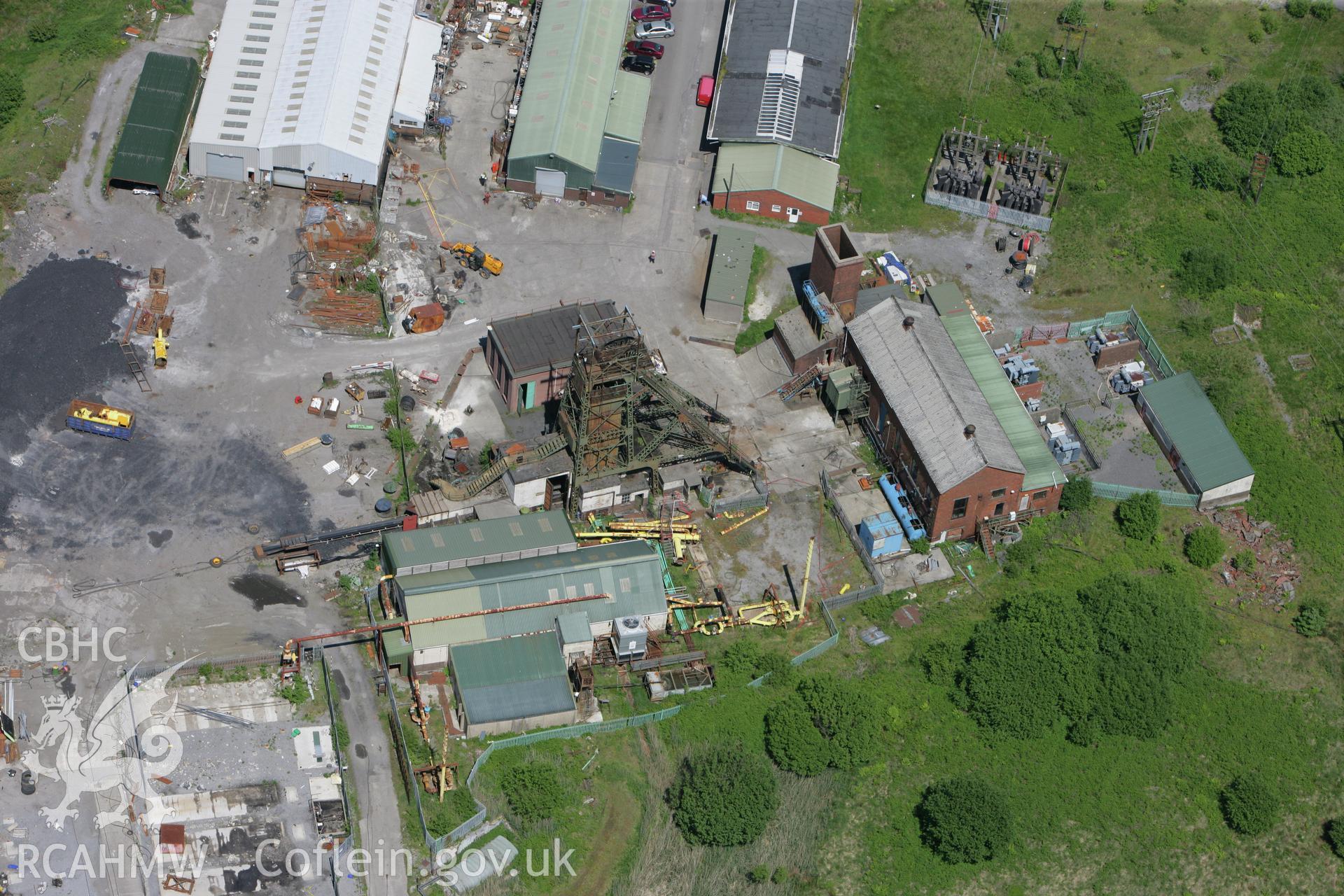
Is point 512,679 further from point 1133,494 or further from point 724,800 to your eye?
point 1133,494

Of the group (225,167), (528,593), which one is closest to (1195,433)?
(528,593)

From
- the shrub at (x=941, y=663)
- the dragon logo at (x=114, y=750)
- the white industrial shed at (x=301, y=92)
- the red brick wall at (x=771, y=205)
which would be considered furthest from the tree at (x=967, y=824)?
the white industrial shed at (x=301, y=92)

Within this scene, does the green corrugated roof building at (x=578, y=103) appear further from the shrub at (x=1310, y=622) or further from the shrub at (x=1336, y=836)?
the shrub at (x=1336, y=836)

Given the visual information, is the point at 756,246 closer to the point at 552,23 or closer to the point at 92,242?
the point at 552,23

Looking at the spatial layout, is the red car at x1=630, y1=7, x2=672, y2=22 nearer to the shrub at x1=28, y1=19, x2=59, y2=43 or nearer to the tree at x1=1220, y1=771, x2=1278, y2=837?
the shrub at x1=28, y1=19, x2=59, y2=43

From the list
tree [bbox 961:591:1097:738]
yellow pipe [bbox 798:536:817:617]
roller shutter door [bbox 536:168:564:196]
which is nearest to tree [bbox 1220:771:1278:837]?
tree [bbox 961:591:1097:738]
